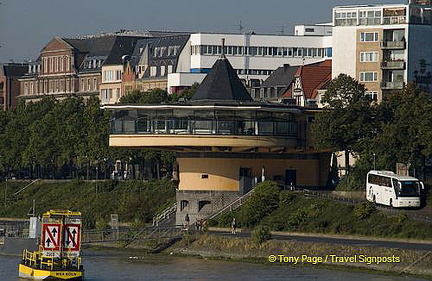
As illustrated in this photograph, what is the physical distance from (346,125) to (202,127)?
40.8 feet

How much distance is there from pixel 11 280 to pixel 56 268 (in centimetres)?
412

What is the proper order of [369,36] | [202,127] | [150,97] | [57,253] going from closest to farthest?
[57,253], [202,127], [369,36], [150,97]

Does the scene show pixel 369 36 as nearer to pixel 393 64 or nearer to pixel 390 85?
pixel 393 64

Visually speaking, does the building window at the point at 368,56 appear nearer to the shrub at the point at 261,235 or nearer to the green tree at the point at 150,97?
the green tree at the point at 150,97

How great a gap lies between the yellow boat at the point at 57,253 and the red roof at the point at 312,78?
79.2m

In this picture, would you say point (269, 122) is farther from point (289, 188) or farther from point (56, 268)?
point (56, 268)

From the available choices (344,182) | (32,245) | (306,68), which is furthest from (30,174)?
(32,245)

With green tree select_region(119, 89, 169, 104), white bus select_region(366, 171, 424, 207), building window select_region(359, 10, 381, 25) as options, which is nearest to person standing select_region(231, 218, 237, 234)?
white bus select_region(366, 171, 424, 207)

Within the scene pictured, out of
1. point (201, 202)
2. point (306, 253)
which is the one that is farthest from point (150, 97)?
point (306, 253)

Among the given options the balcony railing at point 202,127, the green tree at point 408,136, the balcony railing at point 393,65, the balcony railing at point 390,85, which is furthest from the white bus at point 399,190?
the balcony railing at point 393,65

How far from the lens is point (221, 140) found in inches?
4882

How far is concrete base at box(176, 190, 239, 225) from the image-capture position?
12638 cm

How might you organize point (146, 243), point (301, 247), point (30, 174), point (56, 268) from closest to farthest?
point (56, 268) → point (301, 247) → point (146, 243) → point (30, 174)

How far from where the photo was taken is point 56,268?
9244 centimetres
